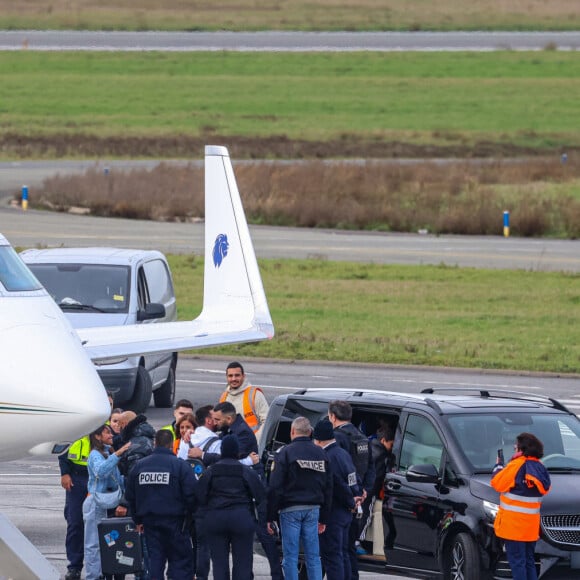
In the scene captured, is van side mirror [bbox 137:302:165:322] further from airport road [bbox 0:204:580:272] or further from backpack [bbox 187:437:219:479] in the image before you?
airport road [bbox 0:204:580:272]

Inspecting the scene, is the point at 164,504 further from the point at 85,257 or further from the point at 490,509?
the point at 85,257

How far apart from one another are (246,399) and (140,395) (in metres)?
6.19

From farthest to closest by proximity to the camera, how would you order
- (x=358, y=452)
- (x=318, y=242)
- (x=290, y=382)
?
(x=318, y=242) → (x=290, y=382) → (x=358, y=452)

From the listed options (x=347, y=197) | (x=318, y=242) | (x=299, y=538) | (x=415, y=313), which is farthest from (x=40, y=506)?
(x=347, y=197)

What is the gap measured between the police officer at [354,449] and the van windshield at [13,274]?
3910mm

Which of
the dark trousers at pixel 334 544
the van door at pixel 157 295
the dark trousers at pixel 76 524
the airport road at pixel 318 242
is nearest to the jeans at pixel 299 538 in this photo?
the dark trousers at pixel 334 544

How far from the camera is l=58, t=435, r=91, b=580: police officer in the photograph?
14516 mm

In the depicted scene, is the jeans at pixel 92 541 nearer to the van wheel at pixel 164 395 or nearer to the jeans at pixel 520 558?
the jeans at pixel 520 558

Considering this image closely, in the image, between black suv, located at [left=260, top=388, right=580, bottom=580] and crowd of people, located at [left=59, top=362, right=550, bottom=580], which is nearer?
crowd of people, located at [left=59, top=362, right=550, bottom=580]

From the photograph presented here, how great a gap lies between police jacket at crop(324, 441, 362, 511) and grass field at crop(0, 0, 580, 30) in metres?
103

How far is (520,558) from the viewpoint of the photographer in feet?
41.8

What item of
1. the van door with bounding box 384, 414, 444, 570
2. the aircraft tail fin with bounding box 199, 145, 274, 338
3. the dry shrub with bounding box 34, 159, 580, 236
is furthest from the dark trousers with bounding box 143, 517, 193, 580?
the dry shrub with bounding box 34, 159, 580, 236

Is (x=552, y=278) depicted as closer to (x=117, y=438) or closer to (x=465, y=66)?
(x=117, y=438)

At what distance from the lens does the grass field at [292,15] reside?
114562 millimetres
